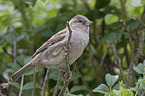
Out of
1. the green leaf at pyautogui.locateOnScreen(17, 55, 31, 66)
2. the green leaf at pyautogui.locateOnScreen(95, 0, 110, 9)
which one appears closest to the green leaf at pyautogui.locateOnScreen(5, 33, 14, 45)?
the green leaf at pyautogui.locateOnScreen(17, 55, 31, 66)

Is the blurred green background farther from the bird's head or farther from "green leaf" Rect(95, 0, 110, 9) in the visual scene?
the bird's head

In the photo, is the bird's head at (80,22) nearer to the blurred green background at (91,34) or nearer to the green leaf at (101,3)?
the blurred green background at (91,34)

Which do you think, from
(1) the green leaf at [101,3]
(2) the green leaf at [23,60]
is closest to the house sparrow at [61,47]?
(2) the green leaf at [23,60]

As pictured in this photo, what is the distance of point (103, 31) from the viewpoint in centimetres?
186

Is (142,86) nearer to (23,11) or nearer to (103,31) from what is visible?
(103,31)

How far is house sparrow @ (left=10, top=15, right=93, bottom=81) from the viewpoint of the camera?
112cm

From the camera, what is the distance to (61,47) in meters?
1.15

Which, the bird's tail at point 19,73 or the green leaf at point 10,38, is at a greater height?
the green leaf at point 10,38

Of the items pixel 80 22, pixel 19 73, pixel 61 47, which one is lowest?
pixel 19 73

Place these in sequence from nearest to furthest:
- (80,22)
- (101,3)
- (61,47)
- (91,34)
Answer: (61,47)
(80,22)
(101,3)
(91,34)

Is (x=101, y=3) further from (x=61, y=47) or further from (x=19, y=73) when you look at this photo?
(x=19, y=73)

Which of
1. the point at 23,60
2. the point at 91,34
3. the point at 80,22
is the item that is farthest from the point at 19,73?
the point at 91,34

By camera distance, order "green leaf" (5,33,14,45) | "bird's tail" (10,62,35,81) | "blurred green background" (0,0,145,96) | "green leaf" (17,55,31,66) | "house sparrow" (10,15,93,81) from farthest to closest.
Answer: "green leaf" (5,33,14,45)
"blurred green background" (0,0,145,96)
"green leaf" (17,55,31,66)
"bird's tail" (10,62,35,81)
"house sparrow" (10,15,93,81)

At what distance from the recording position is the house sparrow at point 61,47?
1.12m
